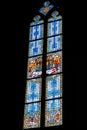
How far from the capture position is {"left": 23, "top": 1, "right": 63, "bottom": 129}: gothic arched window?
376 inches

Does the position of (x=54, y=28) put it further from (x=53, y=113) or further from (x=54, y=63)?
(x=53, y=113)

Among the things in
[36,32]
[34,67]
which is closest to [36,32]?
[36,32]

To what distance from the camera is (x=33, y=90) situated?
32.9 feet

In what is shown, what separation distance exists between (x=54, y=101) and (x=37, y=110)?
417 mm

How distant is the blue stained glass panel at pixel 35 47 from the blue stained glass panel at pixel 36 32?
140mm

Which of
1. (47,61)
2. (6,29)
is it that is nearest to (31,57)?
(47,61)

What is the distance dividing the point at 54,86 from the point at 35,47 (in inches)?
52.6

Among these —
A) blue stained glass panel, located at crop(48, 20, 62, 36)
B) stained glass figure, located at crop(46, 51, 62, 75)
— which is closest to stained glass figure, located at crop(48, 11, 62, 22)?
blue stained glass panel, located at crop(48, 20, 62, 36)

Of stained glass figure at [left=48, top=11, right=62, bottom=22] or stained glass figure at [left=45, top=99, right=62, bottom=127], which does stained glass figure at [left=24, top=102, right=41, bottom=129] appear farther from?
stained glass figure at [left=48, top=11, right=62, bottom=22]

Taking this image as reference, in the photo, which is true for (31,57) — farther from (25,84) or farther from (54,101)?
(54,101)

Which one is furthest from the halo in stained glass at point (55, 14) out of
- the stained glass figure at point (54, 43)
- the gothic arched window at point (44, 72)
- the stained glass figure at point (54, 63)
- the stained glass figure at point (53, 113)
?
the stained glass figure at point (53, 113)

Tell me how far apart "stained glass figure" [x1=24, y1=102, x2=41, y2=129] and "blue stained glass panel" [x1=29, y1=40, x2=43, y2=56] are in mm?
1380
